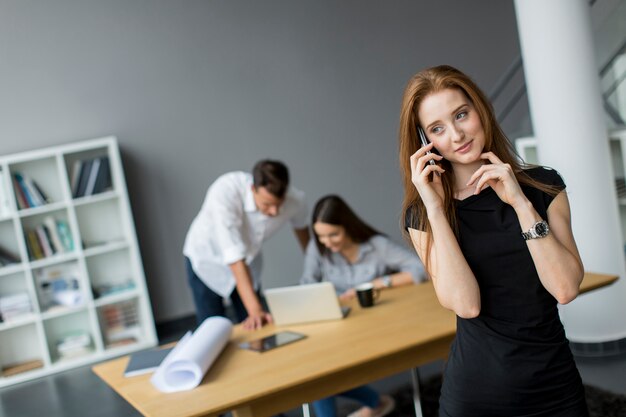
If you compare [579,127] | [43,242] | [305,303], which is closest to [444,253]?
[305,303]

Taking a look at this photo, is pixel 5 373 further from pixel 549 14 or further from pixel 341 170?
pixel 549 14

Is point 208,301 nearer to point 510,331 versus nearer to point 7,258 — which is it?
point 7,258

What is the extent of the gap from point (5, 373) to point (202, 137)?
251 centimetres

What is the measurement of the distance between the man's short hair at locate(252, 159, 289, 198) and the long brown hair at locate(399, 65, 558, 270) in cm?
202

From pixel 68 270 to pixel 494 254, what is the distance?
5355 millimetres

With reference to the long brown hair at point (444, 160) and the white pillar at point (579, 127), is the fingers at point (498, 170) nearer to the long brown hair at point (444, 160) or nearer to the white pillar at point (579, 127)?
the long brown hair at point (444, 160)

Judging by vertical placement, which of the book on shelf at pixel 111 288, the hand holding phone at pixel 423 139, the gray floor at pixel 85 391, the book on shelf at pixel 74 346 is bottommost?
the gray floor at pixel 85 391

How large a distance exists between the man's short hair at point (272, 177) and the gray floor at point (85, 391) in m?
1.14

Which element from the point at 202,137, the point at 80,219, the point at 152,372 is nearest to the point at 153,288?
the point at 80,219

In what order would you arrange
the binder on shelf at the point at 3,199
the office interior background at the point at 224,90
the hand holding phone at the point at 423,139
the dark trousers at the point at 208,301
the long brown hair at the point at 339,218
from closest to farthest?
the hand holding phone at the point at 423,139
the long brown hair at the point at 339,218
the dark trousers at the point at 208,301
the binder on shelf at the point at 3,199
the office interior background at the point at 224,90

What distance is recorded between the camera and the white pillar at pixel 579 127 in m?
4.30

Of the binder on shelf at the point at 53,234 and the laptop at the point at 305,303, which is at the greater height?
the binder on shelf at the point at 53,234

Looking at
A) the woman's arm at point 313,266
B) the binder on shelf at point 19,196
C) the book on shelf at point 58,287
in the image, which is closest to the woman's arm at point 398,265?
the woman's arm at point 313,266

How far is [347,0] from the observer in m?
7.62
